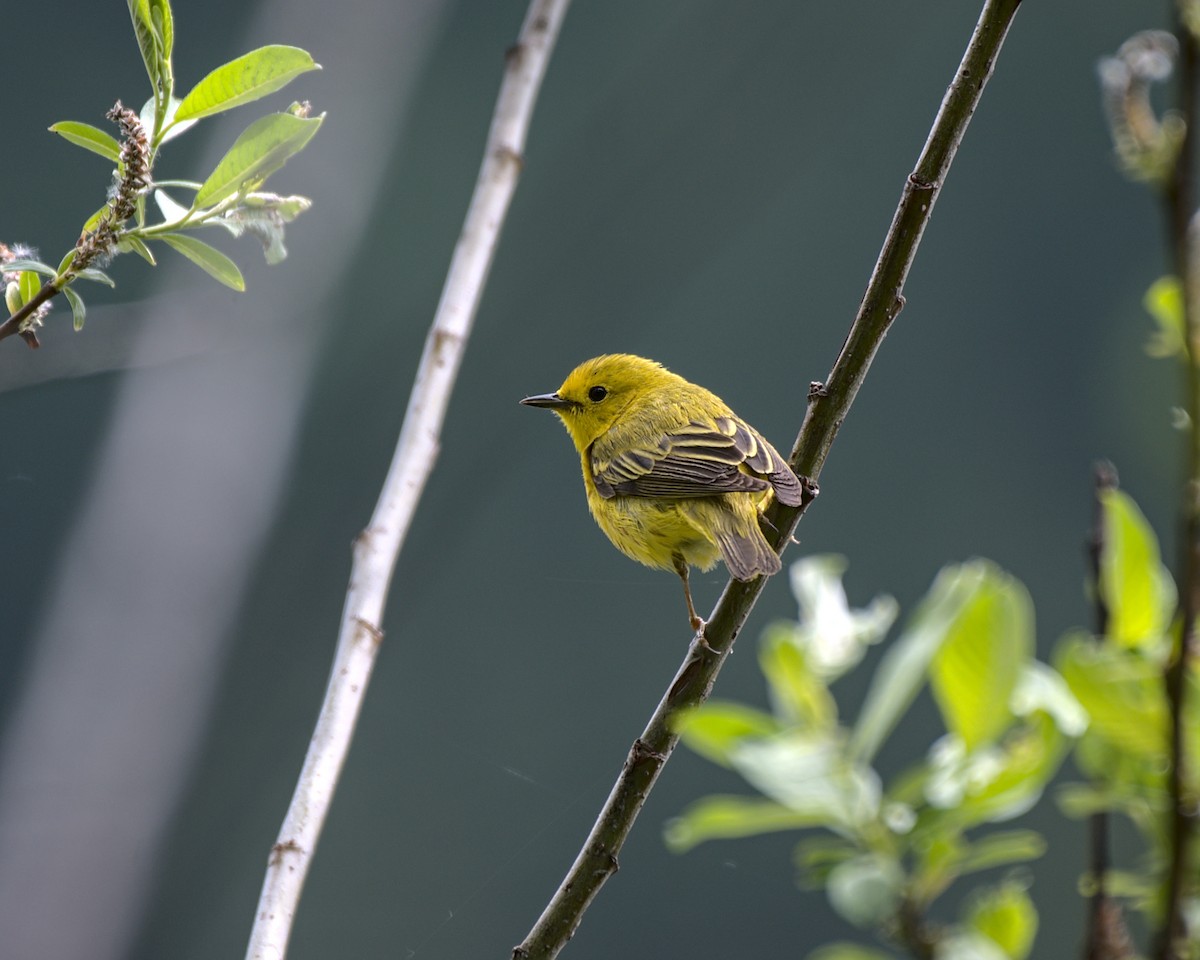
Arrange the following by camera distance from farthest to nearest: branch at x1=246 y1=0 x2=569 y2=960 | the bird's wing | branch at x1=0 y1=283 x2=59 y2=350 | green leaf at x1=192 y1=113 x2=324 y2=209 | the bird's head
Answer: the bird's head < the bird's wing < branch at x1=246 y1=0 x2=569 y2=960 < green leaf at x1=192 y1=113 x2=324 y2=209 < branch at x1=0 y1=283 x2=59 y2=350

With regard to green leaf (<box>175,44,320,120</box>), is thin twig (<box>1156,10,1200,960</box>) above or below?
below

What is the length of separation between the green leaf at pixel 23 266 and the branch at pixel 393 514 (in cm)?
91

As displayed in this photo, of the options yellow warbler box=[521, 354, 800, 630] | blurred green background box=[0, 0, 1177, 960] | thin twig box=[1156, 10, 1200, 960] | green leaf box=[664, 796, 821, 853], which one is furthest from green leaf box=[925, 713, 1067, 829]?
blurred green background box=[0, 0, 1177, 960]

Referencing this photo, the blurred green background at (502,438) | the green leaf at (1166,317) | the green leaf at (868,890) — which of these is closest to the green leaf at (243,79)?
the green leaf at (1166,317)

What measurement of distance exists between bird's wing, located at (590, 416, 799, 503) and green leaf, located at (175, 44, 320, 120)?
1489mm

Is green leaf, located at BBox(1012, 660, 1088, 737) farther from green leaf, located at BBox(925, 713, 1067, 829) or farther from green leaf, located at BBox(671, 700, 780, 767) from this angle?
green leaf, located at BBox(671, 700, 780, 767)

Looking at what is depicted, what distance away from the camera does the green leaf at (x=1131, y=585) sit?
37.0 inches

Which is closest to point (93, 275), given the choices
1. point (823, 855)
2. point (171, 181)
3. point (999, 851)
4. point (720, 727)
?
point (171, 181)

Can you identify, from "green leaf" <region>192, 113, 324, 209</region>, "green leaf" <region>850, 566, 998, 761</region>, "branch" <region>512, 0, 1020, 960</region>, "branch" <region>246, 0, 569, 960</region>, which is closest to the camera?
"green leaf" <region>850, 566, 998, 761</region>

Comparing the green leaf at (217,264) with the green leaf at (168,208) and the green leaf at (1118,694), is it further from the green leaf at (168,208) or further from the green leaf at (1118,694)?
the green leaf at (1118,694)

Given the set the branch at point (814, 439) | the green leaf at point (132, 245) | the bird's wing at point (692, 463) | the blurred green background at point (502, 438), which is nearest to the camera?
the green leaf at point (132, 245)

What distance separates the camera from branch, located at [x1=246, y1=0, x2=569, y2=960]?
6.07 feet

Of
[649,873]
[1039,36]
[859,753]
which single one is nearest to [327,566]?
[649,873]

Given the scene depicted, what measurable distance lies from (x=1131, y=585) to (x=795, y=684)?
0.87ft
